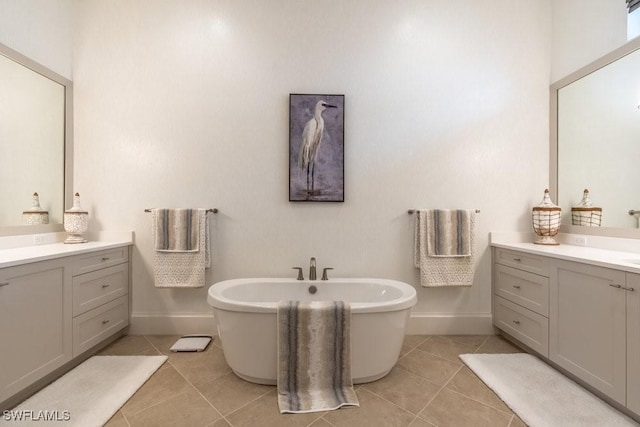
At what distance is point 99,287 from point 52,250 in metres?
0.39

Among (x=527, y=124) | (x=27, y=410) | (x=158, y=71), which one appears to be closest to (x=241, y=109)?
(x=158, y=71)

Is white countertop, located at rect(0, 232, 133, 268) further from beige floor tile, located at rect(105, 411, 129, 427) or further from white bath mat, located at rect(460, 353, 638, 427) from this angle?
white bath mat, located at rect(460, 353, 638, 427)

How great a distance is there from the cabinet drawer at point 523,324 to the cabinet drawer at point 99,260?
10.2 ft

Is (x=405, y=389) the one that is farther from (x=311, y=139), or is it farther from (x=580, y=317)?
(x=311, y=139)

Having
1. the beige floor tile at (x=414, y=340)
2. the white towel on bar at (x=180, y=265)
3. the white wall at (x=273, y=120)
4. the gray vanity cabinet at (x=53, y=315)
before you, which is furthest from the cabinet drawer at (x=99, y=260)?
the beige floor tile at (x=414, y=340)

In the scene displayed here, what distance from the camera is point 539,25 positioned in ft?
8.06

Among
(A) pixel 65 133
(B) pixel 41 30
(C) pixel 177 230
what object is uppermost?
(B) pixel 41 30

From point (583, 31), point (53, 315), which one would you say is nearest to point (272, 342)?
point (53, 315)

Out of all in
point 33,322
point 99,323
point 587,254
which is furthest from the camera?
point 99,323

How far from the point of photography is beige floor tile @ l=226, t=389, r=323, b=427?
1392mm

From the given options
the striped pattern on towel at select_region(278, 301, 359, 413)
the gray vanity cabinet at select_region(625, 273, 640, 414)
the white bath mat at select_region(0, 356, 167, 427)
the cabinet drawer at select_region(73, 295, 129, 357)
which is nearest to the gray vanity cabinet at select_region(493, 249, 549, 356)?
the gray vanity cabinet at select_region(625, 273, 640, 414)

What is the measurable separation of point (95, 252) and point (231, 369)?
1270 mm

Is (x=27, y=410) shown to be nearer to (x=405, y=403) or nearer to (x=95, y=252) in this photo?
(x=95, y=252)

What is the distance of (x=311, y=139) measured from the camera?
2.36 metres
